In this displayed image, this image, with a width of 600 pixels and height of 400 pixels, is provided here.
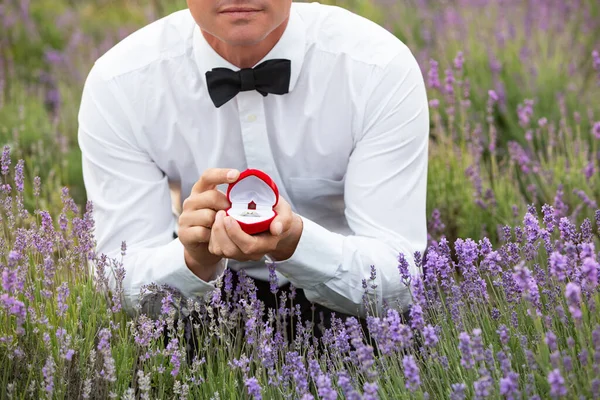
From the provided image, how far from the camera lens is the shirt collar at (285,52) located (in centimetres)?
293

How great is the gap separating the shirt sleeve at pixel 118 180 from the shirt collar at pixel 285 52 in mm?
306

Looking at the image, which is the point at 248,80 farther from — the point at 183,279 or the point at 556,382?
the point at 556,382

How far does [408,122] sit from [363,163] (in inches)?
7.8

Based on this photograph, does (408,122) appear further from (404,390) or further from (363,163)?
(404,390)

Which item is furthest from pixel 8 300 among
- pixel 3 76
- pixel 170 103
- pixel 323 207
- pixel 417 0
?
pixel 417 0

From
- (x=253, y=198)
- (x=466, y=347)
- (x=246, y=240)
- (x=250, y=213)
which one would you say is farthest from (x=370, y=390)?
(x=253, y=198)

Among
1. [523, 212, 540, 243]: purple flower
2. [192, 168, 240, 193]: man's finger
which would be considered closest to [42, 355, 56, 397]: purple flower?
[192, 168, 240, 193]: man's finger

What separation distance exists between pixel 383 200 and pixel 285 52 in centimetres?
59

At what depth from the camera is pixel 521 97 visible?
5121 millimetres

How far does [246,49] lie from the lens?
9.52 ft

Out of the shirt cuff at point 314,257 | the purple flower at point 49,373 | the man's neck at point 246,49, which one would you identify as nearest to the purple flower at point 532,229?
the shirt cuff at point 314,257

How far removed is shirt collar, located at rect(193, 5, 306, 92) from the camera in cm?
293

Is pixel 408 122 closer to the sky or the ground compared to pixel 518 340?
closer to the sky

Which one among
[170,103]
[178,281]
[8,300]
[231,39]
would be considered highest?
[231,39]
